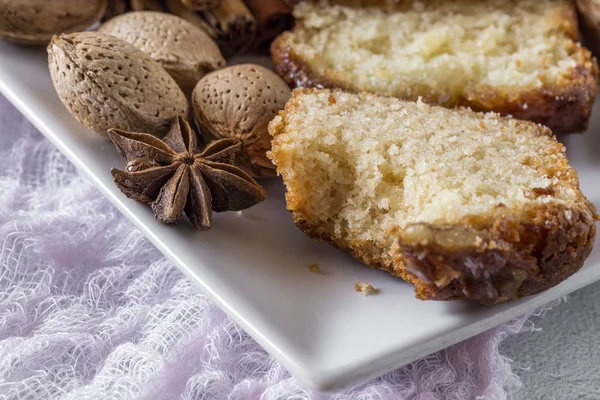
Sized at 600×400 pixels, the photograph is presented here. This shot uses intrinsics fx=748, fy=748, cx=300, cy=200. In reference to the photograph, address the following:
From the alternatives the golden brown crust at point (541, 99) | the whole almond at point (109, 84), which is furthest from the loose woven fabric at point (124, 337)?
the golden brown crust at point (541, 99)

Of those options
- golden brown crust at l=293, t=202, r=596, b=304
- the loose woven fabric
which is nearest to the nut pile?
the loose woven fabric

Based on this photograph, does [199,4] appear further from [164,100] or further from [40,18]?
[164,100]

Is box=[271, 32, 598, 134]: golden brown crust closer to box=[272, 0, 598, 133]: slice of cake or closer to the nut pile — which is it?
box=[272, 0, 598, 133]: slice of cake

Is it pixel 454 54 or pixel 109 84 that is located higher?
pixel 109 84

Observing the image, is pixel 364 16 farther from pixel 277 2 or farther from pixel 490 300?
pixel 490 300

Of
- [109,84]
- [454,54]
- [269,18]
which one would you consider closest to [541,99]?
[454,54]
